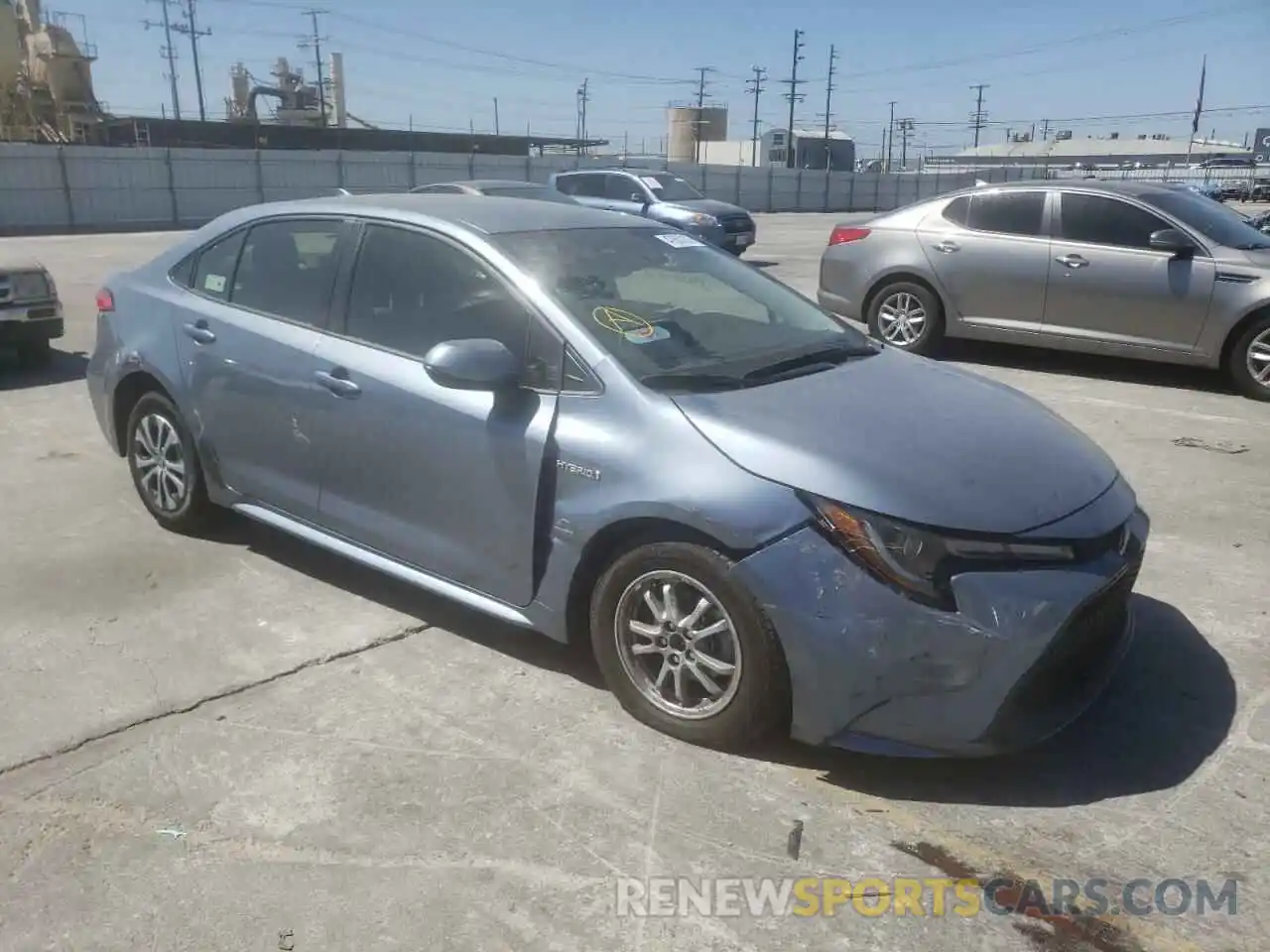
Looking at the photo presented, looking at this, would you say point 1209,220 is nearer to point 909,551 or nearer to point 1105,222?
point 1105,222

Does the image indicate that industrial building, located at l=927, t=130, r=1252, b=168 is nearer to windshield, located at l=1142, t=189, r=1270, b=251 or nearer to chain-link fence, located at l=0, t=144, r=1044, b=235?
chain-link fence, located at l=0, t=144, r=1044, b=235

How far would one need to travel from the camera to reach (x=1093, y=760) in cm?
322

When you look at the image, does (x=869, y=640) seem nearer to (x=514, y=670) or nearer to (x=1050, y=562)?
(x=1050, y=562)

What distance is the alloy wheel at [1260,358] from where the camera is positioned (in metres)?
7.98

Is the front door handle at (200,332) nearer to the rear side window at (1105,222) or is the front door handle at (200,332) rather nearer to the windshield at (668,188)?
the rear side window at (1105,222)

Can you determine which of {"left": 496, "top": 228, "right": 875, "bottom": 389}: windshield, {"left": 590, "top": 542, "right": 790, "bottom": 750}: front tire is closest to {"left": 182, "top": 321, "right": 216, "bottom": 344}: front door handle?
{"left": 496, "top": 228, "right": 875, "bottom": 389}: windshield

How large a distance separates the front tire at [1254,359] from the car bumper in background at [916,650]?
6135 millimetres

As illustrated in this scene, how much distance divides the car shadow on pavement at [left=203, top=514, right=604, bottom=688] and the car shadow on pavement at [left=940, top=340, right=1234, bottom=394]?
21.6ft

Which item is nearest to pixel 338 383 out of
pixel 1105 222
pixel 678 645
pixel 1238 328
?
pixel 678 645

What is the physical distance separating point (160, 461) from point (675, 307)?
102 inches

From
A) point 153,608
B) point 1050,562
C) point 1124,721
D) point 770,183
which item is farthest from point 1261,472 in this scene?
point 770,183

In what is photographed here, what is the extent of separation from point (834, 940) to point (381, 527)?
7.14ft

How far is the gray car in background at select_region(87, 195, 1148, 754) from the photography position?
2.87 m

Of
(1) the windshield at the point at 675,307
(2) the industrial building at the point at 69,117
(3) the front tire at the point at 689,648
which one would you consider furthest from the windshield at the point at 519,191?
(2) the industrial building at the point at 69,117
